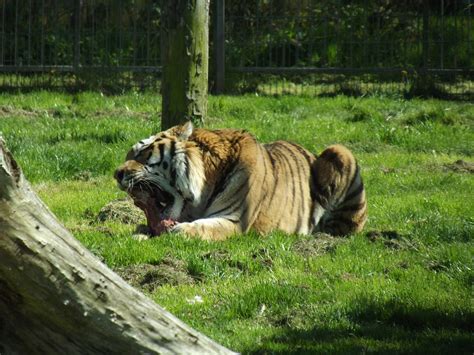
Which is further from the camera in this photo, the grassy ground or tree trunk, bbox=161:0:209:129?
tree trunk, bbox=161:0:209:129

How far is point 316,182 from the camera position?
9.20m

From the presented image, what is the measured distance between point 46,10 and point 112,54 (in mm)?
1570

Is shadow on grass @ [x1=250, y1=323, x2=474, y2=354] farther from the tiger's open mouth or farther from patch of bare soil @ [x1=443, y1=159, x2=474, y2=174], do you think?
patch of bare soil @ [x1=443, y1=159, x2=474, y2=174]

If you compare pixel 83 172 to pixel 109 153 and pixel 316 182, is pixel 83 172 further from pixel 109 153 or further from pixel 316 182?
pixel 316 182

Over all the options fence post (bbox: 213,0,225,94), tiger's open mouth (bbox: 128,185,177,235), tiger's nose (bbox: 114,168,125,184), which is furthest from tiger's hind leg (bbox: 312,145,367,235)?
fence post (bbox: 213,0,225,94)

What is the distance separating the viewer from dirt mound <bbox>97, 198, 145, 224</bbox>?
9.06m

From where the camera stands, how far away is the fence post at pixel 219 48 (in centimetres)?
1683

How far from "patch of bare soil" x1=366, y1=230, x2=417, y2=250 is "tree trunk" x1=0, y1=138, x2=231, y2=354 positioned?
152 inches

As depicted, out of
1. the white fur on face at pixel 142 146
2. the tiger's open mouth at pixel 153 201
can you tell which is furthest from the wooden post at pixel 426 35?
the tiger's open mouth at pixel 153 201

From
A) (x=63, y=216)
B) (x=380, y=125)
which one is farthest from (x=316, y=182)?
(x=380, y=125)

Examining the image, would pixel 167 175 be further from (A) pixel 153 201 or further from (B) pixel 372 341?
(B) pixel 372 341

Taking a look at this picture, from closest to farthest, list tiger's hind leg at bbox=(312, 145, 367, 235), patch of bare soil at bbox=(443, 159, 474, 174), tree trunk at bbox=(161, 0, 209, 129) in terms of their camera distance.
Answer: tiger's hind leg at bbox=(312, 145, 367, 235)
tree trunk at bbox=(161, 0, 209, 129)
patch of bare soil at bbox=(443, 159, 474, 174)

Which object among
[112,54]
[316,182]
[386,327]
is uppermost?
[112,54]

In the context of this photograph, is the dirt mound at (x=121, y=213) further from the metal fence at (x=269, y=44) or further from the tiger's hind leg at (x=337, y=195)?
the metal fence at (x=269, y=44)
